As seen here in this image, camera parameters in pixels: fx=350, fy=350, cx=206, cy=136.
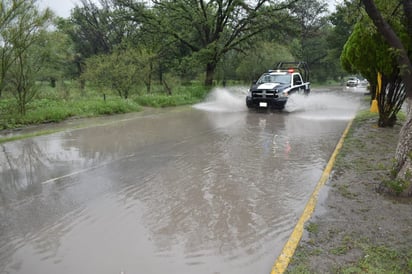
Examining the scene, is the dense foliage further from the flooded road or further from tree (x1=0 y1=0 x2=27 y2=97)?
the flooded road

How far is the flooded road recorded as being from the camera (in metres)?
3.82

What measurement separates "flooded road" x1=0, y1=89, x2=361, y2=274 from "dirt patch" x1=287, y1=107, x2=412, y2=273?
367 millimetres

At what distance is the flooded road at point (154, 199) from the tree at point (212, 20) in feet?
48.4

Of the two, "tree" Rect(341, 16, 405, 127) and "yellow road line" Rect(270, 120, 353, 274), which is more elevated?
"tree" Rect(341, 16, 405, 127)

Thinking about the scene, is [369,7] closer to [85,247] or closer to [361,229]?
[361,229]

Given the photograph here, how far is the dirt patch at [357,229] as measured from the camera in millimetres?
3445

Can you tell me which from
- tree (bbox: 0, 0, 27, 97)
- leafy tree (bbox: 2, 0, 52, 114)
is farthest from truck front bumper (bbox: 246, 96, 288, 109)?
tree (bbox: 0, 0, 27, 97)

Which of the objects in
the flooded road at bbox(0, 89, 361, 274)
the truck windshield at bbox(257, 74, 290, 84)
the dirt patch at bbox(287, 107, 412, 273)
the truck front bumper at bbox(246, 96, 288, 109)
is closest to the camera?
the dirt patch at bbox(287, 107, 412, 273)

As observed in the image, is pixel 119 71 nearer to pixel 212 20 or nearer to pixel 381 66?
pixel 212 20

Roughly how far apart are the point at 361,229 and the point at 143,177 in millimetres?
3907

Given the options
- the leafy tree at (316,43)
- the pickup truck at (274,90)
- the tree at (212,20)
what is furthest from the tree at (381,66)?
the leafy tree at (316,43)

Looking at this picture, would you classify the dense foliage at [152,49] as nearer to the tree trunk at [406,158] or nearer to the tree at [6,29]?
the tree at [6,29]

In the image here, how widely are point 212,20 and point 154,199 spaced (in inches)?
811

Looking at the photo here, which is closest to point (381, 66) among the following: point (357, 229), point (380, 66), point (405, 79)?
point (380, 66)
